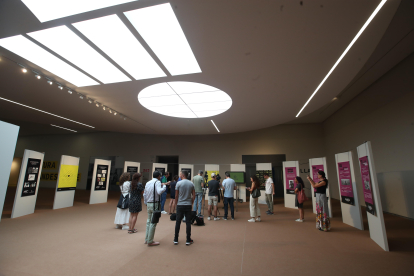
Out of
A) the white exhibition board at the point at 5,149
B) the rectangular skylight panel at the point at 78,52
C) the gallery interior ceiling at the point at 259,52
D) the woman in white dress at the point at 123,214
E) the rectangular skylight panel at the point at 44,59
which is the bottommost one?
the woman in white dress at the point at 123,214

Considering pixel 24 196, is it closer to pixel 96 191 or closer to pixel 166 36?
pixel 96 191

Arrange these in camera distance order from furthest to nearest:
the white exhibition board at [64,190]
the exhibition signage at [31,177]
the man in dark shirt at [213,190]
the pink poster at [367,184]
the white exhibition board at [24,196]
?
the white exhibition board at [64,190] → the exhibition signage at [31,177] → the man in dark shirt at [213,190] → the white exhibition board at [24,196] → the pink poster at [367,184]

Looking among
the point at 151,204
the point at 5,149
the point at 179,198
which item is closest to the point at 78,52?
the point at 5,149

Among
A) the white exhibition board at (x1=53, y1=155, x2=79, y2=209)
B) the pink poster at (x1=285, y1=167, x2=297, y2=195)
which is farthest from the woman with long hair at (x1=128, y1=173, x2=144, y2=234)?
the pink poster at (x1=285, y1=167, x2=297, y2=195)

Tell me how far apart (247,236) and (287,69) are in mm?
4564

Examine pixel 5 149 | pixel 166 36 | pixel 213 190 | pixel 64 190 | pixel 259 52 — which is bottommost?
pixel 64 190

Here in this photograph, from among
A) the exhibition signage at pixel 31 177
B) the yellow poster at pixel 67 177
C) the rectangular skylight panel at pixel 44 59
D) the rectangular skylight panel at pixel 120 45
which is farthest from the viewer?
the yellow poster at pixel 67 177

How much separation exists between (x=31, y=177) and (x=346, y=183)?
10.9m

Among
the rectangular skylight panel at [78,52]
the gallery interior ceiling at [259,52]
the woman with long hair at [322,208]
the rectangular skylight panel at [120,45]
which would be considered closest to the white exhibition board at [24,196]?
the gallery interior ceiling at [259,52]

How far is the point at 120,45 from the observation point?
456 centimetres

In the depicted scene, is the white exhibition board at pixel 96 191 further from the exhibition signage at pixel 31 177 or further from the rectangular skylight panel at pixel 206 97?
the rectangular skylight panel at pixel 206 97

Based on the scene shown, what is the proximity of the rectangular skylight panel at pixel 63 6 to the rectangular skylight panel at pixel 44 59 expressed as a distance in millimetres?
1313

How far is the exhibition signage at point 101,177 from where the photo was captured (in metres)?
9.84

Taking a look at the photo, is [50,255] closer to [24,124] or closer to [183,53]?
[183,53]
